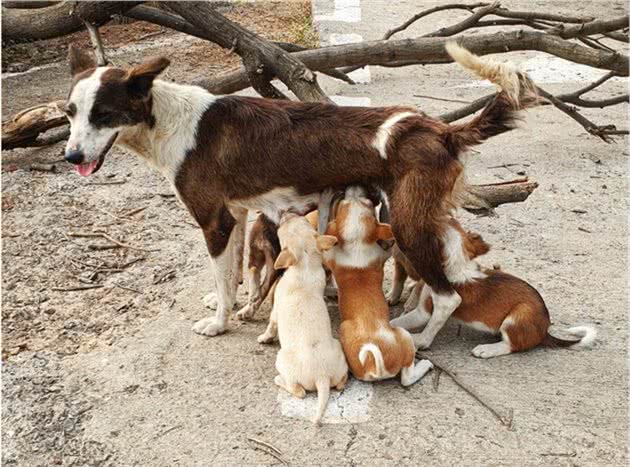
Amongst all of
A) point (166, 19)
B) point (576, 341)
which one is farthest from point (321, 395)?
point (166, 19)

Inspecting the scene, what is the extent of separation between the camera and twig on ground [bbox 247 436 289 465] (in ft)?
12.7

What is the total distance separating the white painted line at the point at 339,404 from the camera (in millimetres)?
4121

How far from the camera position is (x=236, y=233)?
5.00 m

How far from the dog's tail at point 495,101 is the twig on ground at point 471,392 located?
1.22 metres

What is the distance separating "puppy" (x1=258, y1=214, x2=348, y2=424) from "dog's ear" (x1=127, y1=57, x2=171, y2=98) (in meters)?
1.11

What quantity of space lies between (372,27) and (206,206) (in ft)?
25.6

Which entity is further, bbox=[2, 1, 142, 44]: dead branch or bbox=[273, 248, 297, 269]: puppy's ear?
bbox=[2, 1, 142, 44]: dead branch

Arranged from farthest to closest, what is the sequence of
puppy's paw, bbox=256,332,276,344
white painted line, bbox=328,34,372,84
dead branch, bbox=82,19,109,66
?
white painted line, bbox=328,34,372,84
dead branch, bbox=82,19,109,66
puppy's paw, bbox=256,332,276,344

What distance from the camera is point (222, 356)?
471cm

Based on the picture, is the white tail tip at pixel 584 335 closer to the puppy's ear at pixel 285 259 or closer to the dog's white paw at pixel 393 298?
the dog's white paw at pixel 393 298

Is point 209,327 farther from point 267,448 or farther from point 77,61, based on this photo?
point 77,61

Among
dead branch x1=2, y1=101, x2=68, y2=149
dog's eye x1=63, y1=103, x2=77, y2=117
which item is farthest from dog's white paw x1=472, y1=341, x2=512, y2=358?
dead branch x1=2, y1=101, x2=68, y2=149

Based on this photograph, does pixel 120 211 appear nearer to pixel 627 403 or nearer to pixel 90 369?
pixel 90 369

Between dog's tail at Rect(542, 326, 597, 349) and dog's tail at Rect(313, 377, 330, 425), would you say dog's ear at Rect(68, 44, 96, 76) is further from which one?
dog's tail at Rect(542, 326, 597, 349)
